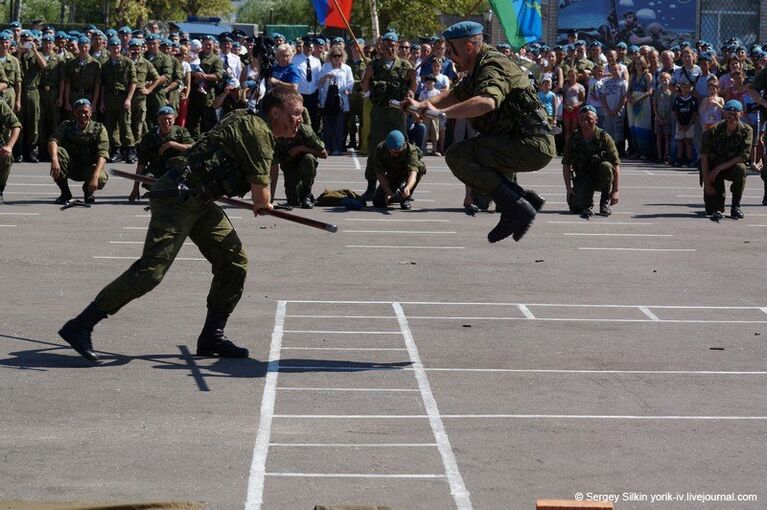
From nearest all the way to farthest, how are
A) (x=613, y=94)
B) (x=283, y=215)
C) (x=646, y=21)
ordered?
(x=283, y=215), (x=613, y=94), (x=646, y=21)

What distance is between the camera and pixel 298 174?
1891cm

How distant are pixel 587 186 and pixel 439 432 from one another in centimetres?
1192

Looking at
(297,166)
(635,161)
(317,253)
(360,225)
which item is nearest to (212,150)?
(317,253)

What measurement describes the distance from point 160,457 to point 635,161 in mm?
21368

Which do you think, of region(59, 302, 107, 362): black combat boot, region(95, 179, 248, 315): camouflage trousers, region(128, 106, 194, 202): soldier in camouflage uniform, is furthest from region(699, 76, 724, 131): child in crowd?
region(59, 302, 107, 362): black combat boot

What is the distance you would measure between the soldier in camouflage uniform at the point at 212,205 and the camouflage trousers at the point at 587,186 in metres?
10.1

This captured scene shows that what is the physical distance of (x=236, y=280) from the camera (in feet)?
31.0

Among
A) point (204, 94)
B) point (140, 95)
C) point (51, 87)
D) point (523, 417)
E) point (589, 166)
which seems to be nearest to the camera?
point (523, 417)

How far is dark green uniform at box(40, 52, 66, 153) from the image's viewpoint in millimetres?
24094

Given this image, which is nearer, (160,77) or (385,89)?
(385,89)

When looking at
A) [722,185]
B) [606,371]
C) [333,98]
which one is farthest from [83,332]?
[333,98]

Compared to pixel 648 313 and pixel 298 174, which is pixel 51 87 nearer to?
pixel 298 174

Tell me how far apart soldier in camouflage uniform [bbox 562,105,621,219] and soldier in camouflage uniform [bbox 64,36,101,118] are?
902 centimetres

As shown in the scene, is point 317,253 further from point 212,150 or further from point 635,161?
point 635,161
